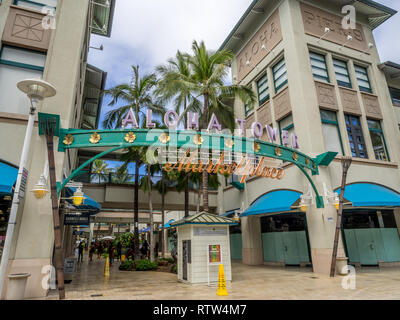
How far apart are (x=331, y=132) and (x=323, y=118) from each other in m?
1.08

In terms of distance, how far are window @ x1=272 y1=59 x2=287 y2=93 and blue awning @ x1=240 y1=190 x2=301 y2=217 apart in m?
7.73

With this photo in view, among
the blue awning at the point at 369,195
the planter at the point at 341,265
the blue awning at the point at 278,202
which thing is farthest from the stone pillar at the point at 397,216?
the blue awning at the point at 278,202

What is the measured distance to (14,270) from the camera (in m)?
8.99

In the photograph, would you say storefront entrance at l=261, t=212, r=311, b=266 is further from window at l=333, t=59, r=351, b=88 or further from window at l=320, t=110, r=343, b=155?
window at l=333, t=59, r=351, b=88

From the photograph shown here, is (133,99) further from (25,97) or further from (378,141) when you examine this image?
(378,141)

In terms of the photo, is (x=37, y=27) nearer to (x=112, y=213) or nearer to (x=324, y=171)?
(x=324, y=171)

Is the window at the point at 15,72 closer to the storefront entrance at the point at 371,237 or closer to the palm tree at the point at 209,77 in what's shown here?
the palm tree at the point at 209,77

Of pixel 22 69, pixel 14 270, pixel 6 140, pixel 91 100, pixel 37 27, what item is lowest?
pixel 14 270

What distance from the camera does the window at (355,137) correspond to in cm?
1787

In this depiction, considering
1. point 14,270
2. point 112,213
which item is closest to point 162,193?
point 14,270

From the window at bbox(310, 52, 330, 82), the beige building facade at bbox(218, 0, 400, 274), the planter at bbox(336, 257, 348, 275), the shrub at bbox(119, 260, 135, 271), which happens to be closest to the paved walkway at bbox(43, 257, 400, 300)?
the planter at bbox(336, 257, 348, 275)

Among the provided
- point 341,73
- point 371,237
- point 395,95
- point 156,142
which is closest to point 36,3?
point 156,142

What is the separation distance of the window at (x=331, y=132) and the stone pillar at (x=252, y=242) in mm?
7798

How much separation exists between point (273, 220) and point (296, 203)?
15.3ft
